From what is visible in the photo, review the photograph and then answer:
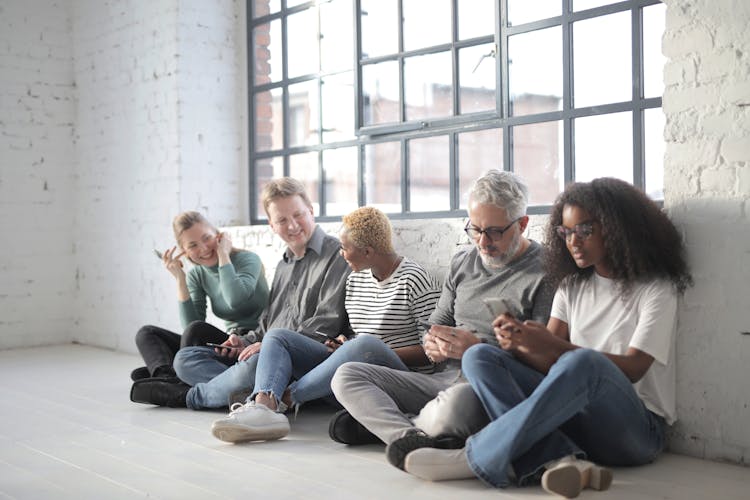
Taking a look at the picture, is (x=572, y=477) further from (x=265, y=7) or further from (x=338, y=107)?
(x=265, y=7)

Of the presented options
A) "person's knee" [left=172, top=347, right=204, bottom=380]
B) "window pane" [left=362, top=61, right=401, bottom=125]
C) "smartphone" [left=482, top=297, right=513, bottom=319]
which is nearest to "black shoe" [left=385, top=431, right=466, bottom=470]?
"smartphone" [left=482, top=297, right=513, bottom=319]

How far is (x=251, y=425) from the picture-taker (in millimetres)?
3670

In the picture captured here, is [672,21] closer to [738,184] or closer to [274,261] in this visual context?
[738,184]

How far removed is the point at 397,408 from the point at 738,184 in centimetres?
145

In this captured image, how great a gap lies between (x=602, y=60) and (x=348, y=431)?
79.0 inches

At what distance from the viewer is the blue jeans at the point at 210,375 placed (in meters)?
4.14

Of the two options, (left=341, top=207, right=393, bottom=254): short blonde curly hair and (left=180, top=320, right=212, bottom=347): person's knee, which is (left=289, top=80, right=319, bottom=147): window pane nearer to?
(left=180, top=320, right=212, bottom=347): person's knee

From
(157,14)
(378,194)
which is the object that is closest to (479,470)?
(378,194)

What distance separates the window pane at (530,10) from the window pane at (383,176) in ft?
3.36

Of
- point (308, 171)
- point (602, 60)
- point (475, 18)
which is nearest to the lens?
point (602, 60)

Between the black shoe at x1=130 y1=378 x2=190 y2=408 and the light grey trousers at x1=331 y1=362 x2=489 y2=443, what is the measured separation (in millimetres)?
1278

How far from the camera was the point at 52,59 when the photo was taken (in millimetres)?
7152

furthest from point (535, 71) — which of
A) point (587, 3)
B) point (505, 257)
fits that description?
point (505, 257)

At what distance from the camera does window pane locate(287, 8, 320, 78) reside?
586cm
